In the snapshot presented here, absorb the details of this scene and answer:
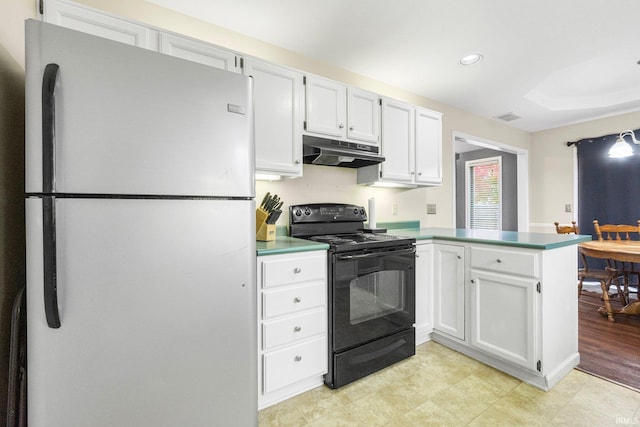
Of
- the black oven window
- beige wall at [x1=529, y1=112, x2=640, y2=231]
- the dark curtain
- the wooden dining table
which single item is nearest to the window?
beige wall at [x1=529, y1=112, x2=640, y2=231]

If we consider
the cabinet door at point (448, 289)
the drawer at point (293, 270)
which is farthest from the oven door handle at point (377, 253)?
the cabinet door at point (448, 289)

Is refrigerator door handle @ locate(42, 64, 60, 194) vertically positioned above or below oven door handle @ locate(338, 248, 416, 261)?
above

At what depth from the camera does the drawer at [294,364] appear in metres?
1.64

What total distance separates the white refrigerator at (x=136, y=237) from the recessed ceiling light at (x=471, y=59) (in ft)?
7.13

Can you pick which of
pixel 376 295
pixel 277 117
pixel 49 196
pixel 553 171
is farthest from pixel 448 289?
pixel 553 171

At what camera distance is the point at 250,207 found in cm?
124

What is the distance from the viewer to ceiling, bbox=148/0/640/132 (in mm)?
1876

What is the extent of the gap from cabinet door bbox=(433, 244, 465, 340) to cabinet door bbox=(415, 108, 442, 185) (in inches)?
31.9

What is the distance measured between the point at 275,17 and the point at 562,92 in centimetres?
381

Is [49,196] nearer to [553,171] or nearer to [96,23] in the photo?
[96,23]

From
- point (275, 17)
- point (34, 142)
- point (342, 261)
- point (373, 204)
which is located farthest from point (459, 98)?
point (34, 142)

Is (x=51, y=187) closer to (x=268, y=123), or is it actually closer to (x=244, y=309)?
(x=244, y=309)

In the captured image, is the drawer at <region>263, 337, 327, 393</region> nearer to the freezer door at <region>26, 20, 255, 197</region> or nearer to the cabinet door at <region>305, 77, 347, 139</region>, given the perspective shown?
the freezer door at <region>26, 20, 255, 197</region>

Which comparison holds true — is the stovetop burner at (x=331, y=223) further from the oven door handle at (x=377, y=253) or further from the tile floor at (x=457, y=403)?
the tile floor at (x=457, y=403)
